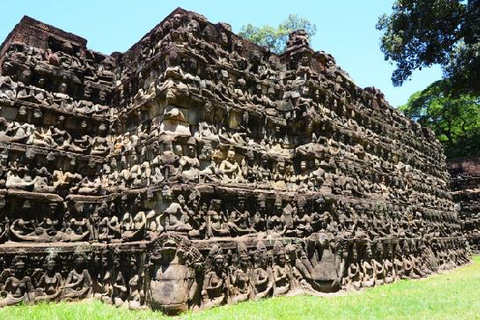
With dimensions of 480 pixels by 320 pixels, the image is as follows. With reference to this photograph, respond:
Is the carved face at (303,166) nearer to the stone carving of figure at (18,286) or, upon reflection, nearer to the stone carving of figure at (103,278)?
the stone carving of figure at (103,278)

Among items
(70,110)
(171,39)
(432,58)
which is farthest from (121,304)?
(432,58)

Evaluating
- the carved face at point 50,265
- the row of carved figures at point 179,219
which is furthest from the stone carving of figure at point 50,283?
the row of carved figures at point 179,219

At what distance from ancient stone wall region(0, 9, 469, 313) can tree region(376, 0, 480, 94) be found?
3.81m

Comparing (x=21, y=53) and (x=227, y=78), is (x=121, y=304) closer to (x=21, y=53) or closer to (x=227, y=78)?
(x=227, y=78)

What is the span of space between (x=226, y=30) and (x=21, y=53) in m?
5.08

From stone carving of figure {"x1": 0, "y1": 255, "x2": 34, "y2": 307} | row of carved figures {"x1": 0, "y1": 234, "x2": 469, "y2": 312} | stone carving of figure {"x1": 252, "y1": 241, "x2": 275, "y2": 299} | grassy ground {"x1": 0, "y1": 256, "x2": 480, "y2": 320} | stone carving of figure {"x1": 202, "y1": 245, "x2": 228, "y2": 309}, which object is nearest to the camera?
grassy ground {"x1": 0, "y1": 256, "x2": 480, "y2": 320}

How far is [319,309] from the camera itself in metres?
7.65

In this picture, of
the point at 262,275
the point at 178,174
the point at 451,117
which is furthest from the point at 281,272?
the point at 451,117

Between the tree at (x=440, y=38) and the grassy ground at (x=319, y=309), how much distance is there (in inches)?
342

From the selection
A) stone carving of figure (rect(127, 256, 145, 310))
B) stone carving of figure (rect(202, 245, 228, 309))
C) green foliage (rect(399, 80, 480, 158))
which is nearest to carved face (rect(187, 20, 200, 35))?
stone carving of figure (rect(202, 245, 228, 309))

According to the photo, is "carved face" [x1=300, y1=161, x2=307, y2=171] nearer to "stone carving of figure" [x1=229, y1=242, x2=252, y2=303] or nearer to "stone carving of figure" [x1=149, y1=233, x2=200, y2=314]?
"stone carving of figure" [x1=229, y1=242, x2=252, y2=303]

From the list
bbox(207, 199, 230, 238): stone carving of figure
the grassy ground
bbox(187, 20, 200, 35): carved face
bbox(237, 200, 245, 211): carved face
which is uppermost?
bbox(187, 20, 200, 35): carved face

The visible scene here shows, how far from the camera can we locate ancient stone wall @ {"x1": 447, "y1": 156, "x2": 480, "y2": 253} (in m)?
24.2

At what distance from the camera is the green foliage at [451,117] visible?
113 feet
